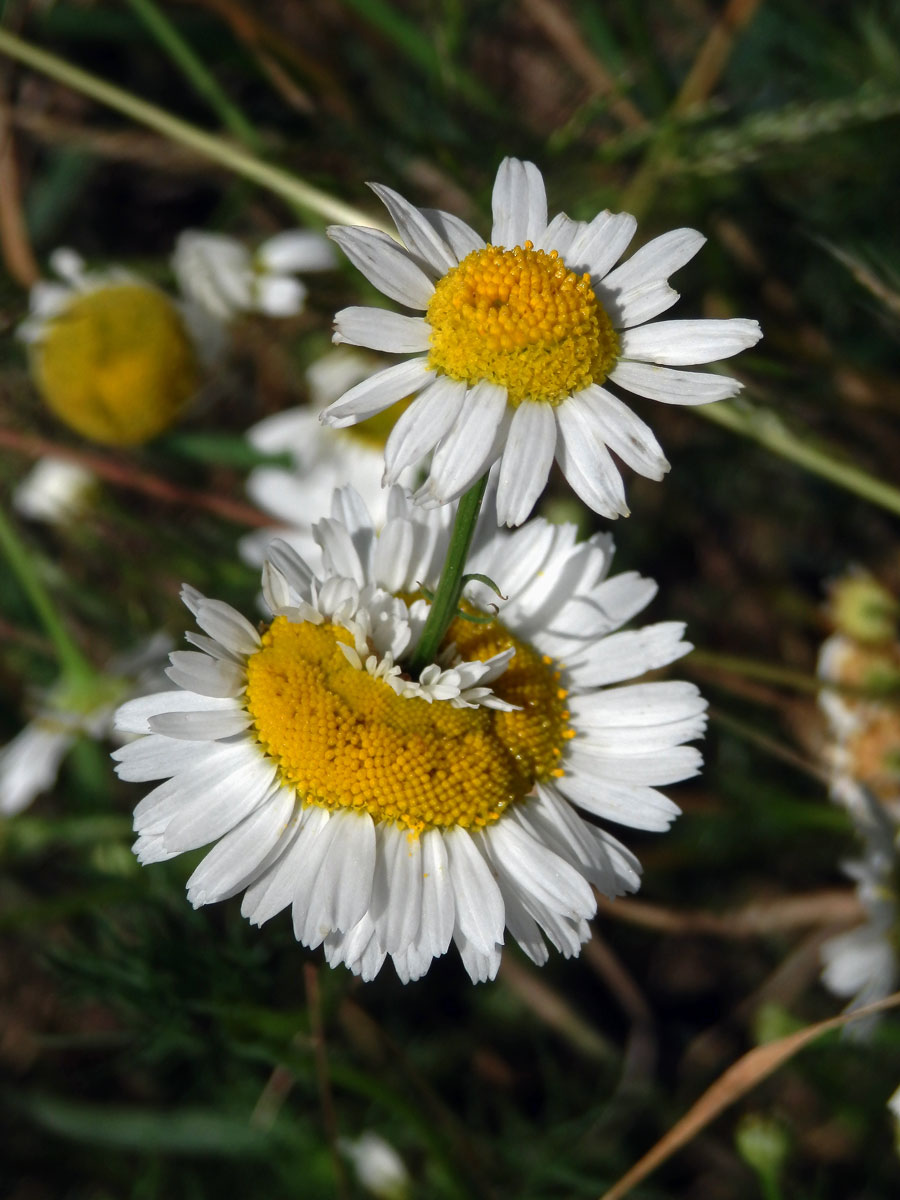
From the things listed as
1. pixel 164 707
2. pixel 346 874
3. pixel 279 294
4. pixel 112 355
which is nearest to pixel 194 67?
pixel 279 294

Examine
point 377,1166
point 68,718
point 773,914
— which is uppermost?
point 773,914

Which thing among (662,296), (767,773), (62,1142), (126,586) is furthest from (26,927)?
(662,296)

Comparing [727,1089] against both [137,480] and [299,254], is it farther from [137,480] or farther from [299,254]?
[299,254]

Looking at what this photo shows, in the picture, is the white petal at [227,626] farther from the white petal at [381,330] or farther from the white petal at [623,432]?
the white petal at [623,432]

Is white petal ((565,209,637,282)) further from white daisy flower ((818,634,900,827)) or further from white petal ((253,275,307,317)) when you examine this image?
white petal ((253,275,307,317))

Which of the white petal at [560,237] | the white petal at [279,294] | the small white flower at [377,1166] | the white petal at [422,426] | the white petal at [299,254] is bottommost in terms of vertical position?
the small white flower at [377,1166]

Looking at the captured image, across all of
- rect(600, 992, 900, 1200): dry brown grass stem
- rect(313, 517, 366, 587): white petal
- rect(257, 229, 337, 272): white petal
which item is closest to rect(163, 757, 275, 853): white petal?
rect(313, 517, 366, 587): white petal

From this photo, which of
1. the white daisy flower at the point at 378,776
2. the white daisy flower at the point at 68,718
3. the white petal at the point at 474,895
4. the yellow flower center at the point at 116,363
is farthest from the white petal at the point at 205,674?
the yellow flower center at the point at 116,363
